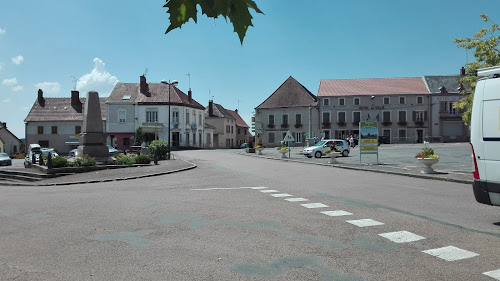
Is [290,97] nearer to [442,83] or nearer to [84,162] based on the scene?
[442,83]

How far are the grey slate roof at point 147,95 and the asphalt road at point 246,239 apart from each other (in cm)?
5359

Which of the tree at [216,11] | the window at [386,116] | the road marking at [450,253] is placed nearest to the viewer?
the tree at [216,11]

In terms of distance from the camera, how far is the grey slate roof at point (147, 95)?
62.2 metres

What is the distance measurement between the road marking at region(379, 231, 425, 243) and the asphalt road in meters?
0.06

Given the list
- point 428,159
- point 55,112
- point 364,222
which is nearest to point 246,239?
point 364,222

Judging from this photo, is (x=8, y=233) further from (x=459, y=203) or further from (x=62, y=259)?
(x=459, y=203)

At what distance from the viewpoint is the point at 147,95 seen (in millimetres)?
63344

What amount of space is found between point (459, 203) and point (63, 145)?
65469 mm

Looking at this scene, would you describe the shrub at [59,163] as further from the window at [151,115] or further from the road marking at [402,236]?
the window at [151,115]

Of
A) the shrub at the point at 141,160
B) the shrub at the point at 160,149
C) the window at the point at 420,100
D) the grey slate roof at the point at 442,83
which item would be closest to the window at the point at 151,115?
the shrub at the point at 160,149

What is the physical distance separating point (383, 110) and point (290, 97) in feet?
55.8

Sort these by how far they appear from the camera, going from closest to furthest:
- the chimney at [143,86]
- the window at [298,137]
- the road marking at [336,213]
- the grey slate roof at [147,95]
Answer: the road marking at [336,213], the grey slate roof at [147,95], the chimney at [143,86], the window at [298,137]

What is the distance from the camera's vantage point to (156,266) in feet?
15.1

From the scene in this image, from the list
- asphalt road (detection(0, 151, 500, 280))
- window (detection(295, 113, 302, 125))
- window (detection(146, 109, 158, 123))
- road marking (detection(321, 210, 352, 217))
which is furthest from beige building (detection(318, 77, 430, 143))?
road marking (detection(321, 210, 352, 217))
